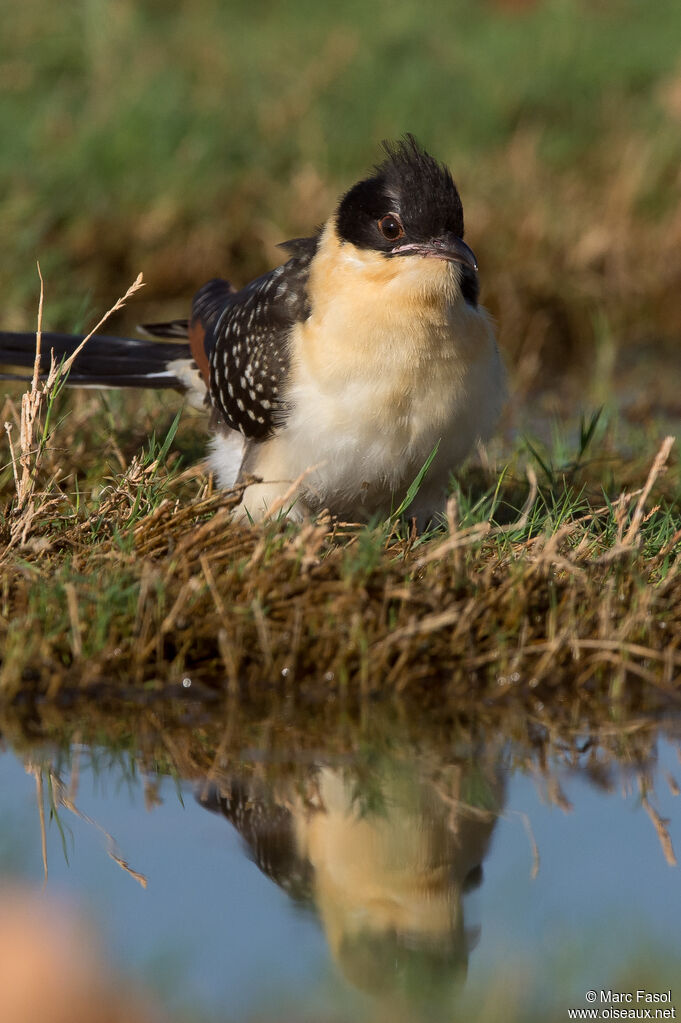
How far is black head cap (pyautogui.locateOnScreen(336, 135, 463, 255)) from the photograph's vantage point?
486 cm

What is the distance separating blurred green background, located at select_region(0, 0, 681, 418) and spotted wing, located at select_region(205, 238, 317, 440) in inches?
89.7

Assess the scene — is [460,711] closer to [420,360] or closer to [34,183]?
[420,360]

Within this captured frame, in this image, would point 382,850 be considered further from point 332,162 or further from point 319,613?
point 332,162

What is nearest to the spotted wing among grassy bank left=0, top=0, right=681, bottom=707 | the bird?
the bird

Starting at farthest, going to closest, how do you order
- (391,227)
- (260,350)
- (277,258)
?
(277,258)
(260,350)
(391,227)

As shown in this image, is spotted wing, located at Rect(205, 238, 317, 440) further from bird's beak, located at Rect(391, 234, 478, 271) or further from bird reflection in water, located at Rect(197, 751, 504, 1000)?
bird reflection in water, located at Rect(197, 751, 504, 1000)

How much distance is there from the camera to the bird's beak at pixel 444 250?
15.6ft

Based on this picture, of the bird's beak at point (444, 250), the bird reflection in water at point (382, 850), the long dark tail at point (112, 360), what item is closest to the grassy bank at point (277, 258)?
the long dark tail at point (112, 360)

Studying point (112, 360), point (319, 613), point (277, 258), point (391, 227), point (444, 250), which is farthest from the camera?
point (277, 258)

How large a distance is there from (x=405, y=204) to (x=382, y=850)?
2282 millimetres

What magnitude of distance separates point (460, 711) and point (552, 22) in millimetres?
9352

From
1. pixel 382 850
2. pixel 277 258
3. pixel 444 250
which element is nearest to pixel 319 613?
pixel 382 850

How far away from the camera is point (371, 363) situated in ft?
15.8

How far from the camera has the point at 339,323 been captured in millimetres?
4918
